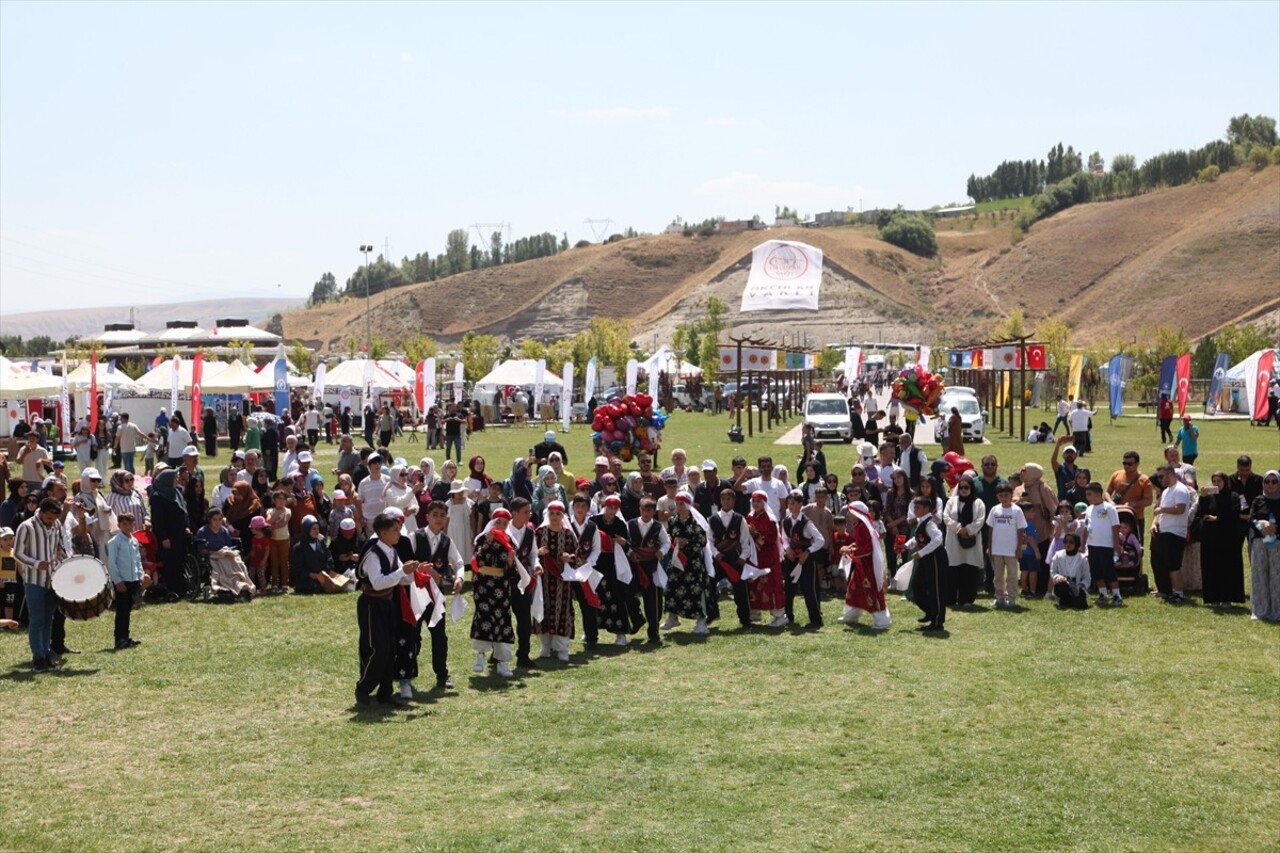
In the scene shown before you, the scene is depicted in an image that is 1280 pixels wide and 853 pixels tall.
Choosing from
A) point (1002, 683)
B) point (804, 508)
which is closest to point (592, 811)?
point (1002, 683)

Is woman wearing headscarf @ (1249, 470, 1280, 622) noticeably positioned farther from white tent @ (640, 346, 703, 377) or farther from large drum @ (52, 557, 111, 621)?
white tent @ (640, 346, 703, 377)

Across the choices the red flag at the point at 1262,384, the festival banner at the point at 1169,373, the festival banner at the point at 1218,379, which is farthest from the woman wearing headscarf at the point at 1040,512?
the festival banner at the point at 1218,379

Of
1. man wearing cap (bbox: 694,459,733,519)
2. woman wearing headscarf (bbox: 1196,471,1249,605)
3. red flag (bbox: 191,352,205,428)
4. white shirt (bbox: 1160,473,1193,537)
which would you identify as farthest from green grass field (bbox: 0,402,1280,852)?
Result: red flag (bbox: 191,352,205,428)

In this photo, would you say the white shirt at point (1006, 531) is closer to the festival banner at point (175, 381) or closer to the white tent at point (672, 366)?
the festival banner at point (175, 381)

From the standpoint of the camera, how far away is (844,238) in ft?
537

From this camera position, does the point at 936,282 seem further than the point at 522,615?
Yes

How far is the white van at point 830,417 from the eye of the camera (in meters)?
38.1

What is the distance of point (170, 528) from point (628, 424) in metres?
12.3

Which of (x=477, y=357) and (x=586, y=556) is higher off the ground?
(x=477, y=357)

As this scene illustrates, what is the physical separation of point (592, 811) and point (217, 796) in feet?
7.39

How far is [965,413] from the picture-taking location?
129 ft

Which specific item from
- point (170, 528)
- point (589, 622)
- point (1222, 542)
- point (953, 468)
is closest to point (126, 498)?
point (170, 528)

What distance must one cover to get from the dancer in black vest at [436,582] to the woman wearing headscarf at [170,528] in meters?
4.94

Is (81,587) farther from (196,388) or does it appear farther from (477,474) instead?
(196,388)
